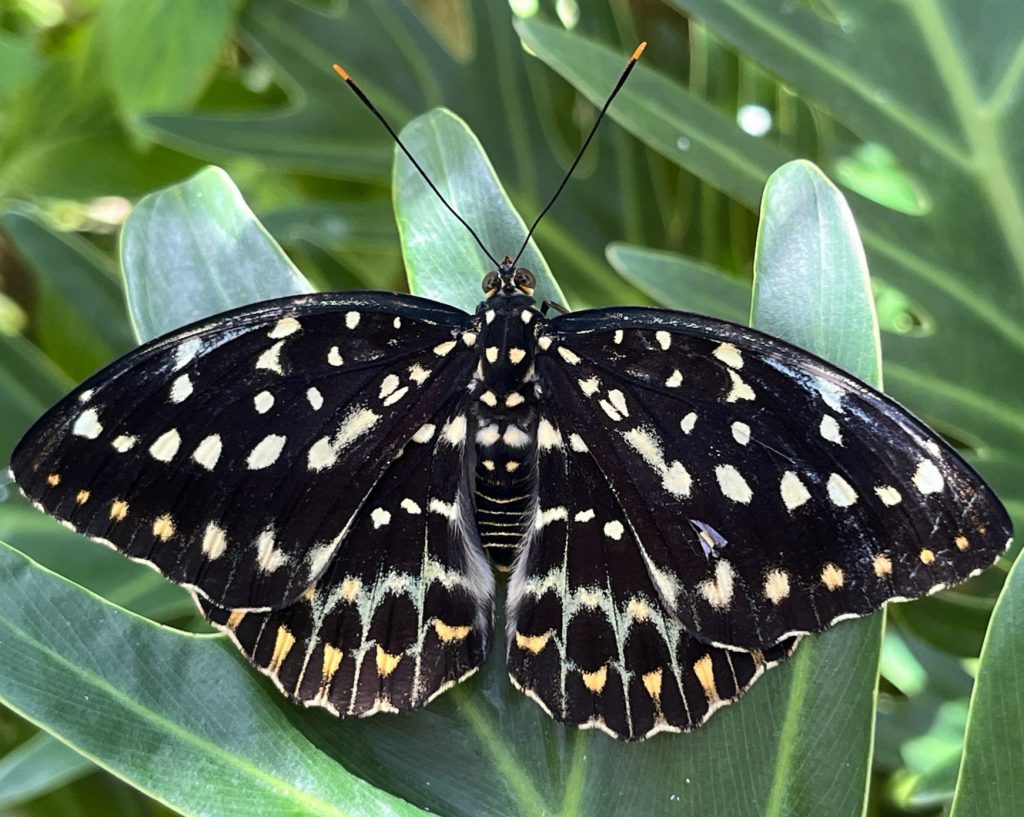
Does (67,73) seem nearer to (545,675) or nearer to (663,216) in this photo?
(663,216)

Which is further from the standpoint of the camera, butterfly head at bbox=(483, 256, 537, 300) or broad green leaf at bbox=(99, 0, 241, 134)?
broad green leaf at bbox=(99, 0, 241, 134)

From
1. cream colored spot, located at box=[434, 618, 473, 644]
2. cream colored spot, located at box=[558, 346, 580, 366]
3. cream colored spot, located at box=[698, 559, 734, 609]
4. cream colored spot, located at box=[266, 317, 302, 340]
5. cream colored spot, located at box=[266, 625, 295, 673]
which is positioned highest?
cream colored spot, located at box=[558, 346, 580, 366]

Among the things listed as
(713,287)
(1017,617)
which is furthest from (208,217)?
(1017,617)

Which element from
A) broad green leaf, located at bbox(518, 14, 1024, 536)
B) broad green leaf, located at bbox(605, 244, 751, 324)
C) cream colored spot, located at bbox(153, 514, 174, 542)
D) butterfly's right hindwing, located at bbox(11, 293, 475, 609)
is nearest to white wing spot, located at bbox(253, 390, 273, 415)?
butterfly's right hindwing, located at bbox(11, 293, 475, 609)

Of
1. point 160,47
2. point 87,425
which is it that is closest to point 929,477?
point 87,425

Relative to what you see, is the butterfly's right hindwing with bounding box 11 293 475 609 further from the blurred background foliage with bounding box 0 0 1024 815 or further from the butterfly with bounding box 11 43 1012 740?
the blurred background foliage with bounding box 0 0 1024 815

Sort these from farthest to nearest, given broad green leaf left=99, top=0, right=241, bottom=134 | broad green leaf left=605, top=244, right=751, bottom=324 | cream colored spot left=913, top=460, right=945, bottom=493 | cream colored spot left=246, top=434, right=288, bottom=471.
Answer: broad green leaf left=99, top=0, right=241, bottom=134 < broad green leaf left=605, top=244, right=751, bottom=324 < cream colored spot left=246, top=434, right=288, bottom=471 < cream colored spot left=913, top=460, right=945, bottom=493

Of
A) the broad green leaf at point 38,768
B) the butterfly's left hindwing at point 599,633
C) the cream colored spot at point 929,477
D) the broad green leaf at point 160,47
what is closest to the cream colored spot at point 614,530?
the butterfly's left hindwing at point 599,633
